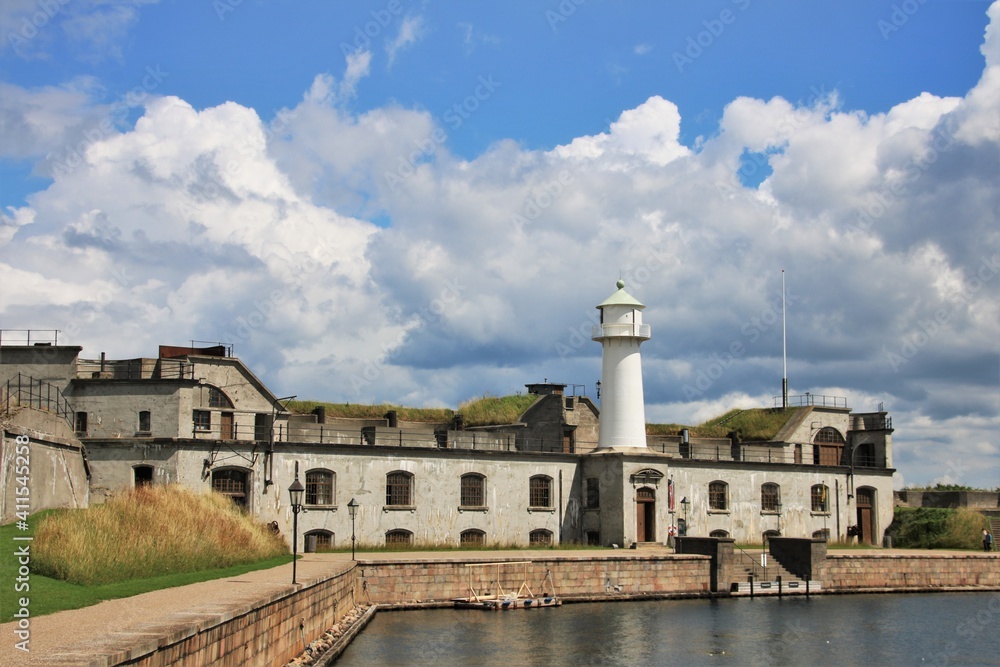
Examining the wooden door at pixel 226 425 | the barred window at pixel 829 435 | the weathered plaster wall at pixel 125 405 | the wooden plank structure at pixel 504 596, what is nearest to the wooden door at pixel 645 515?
the wooden plank structure at pixel 504 596

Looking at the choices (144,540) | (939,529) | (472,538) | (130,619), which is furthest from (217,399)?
(939,529)

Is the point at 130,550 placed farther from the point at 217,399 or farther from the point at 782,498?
the point at 782,498

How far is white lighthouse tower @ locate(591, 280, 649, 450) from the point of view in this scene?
133 ft

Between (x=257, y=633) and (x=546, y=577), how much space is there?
55.7ft

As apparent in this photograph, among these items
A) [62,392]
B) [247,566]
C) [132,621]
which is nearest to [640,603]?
[247,566]

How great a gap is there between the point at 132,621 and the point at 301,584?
6792mm

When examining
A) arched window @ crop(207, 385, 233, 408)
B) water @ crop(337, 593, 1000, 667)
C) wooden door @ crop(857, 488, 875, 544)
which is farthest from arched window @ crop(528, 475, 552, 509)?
wooden door @ crop(857, 488, 875, 544)

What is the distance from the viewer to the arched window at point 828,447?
164 ft

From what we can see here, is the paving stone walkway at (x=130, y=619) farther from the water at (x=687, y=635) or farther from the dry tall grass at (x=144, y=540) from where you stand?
the water at (x=687, y=635)

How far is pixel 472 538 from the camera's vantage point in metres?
38.9

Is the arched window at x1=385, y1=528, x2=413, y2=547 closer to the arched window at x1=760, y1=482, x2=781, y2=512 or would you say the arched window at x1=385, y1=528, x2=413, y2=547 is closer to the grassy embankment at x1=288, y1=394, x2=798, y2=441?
the grassy embankment at x1=288, y1=394, x2=798, y2=441

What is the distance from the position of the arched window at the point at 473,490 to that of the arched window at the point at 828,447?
1796 cm

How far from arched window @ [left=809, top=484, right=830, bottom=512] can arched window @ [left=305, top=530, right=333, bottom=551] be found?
2136cm

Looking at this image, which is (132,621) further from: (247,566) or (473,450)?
(473,450)
